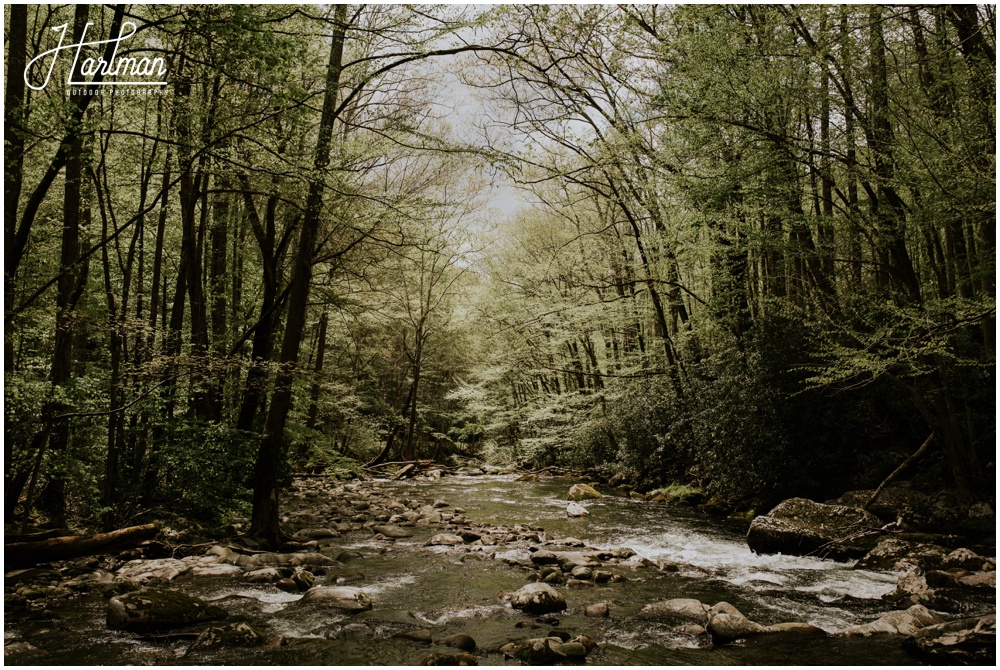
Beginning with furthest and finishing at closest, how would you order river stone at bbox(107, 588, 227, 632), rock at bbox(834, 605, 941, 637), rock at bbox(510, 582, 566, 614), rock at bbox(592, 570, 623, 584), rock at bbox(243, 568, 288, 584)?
rock at bbox(592, 570, 623, 584)
rock at bbox(243, 568, 288, 584)
rock at bbox(510, 582, 566, 614)
rock at bbox(834, 605, 941, 637)
river stone at bbox(107, 588, 227, 632)

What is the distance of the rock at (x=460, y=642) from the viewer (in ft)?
13.3

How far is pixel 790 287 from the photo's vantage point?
10.1 meters

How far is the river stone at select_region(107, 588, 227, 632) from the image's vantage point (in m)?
4.03

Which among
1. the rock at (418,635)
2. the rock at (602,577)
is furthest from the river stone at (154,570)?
the rock at (602,577)

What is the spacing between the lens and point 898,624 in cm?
421

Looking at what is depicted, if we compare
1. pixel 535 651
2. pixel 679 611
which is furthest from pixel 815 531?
pixel 535 651

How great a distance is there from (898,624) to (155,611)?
569cm

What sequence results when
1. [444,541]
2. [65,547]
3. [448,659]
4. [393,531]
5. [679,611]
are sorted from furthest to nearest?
[393,531], [444,541], [65,547], [679,611], [448,659]

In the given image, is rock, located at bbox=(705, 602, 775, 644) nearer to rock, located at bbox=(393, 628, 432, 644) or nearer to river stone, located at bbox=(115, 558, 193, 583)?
rock, located at bbox=(393, 628, 432, 644)

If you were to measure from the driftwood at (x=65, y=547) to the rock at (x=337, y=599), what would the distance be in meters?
2.31

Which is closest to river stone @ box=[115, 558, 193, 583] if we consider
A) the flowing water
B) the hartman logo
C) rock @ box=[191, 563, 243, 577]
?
rock @ box=[191, 563, 243, 577]

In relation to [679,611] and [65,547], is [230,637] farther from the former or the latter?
[679,611]

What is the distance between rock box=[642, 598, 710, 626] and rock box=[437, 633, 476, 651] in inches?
67.0

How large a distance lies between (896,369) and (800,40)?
15.0 ft
